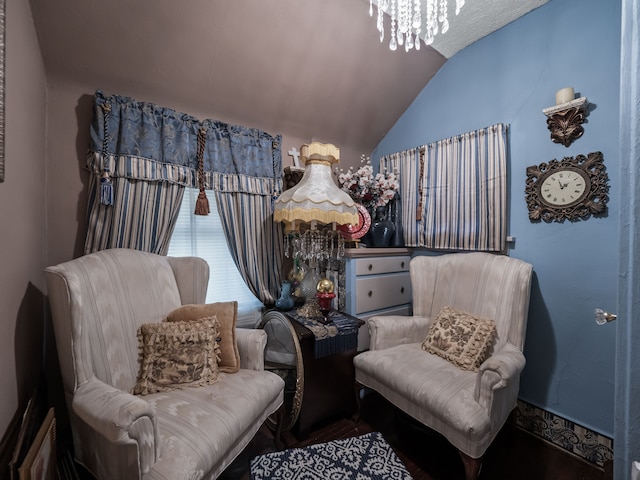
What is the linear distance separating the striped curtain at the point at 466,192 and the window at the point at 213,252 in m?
1.66

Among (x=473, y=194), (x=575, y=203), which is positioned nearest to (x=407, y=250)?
(x=473, y=194)

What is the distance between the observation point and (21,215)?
121 cm

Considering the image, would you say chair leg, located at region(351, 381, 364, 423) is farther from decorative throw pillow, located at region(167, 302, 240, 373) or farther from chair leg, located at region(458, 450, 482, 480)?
decorative throw pillow, located at region(167, 302, 240, 373)

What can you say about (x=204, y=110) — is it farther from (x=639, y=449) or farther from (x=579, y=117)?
(x=639, y=449)

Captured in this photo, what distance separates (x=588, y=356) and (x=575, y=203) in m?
0.94

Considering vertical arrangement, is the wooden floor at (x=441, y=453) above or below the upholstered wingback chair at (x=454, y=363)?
below

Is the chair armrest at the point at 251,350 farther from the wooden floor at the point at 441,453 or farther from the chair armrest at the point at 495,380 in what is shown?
the chair armrest at the point at 495,380

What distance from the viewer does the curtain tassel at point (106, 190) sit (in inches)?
67.0

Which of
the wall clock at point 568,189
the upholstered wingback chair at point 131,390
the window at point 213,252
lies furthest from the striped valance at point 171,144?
the wall clock at point 568,189

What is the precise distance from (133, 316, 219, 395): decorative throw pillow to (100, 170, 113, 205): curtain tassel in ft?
2.63

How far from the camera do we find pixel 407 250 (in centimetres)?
265

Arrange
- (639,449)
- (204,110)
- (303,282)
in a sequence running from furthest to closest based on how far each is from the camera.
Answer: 1. (303,282)
2. (204,110)
3. (639,449)

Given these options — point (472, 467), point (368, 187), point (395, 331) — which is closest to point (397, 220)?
point (368, 187)

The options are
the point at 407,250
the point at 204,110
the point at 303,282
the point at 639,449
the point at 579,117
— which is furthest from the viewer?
the point at 407,250
